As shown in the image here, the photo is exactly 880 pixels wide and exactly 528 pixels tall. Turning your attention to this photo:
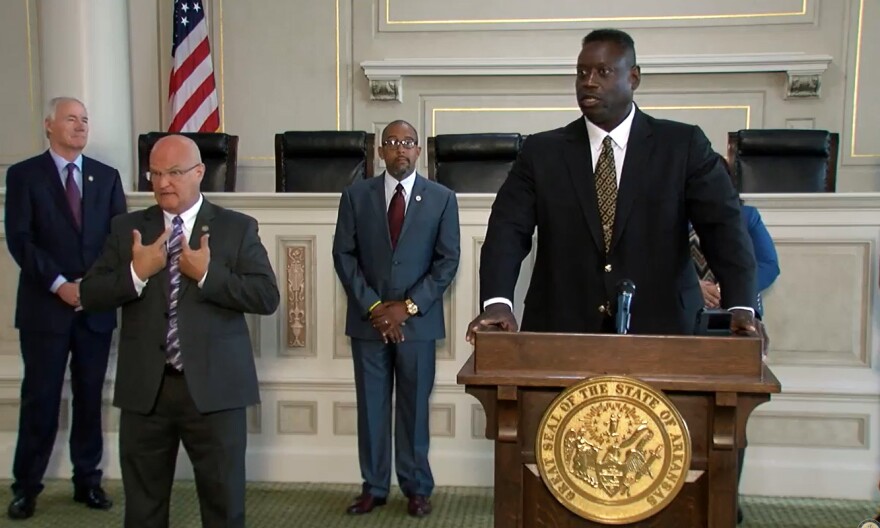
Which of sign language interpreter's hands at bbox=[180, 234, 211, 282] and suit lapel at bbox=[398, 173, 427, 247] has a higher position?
suit lapel at bbox=[398, 173, 427, 247]

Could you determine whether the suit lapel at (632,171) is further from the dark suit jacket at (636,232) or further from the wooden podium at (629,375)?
the wooden podium at (629,375)

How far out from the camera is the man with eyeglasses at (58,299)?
3141 millimetres

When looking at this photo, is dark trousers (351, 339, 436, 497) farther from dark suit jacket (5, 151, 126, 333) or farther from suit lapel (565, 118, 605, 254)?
suit lapel (565, 118, 605, 254)

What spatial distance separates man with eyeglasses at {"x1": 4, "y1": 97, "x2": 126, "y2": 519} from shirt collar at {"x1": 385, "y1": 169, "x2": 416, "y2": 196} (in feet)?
3.37

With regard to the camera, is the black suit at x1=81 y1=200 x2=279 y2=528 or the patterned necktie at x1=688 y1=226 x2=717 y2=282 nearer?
the black suit at x1=81 y1=200 x2=279 y2=528

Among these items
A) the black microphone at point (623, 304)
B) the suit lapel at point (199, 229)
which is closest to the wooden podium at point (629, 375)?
the black microphone at point (623, 304)

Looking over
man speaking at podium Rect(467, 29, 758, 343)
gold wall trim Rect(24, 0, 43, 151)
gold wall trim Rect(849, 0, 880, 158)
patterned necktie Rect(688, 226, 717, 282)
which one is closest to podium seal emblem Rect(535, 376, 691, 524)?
man speaking at podium Rect(467, 29, 758, 343)

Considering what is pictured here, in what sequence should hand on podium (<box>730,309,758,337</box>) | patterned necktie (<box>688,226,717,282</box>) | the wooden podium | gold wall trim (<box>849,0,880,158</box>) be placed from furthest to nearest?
gold wall trim (<box>849,0,880,158</box>), patterned necktie (<box>688,226,717,282</box>), hand on podium (<box>730,309,758,337</box>), the wooden podium

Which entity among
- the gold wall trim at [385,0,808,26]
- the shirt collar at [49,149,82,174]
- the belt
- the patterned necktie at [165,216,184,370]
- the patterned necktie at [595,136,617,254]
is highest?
the gold wall trim at [385,0,808,26]

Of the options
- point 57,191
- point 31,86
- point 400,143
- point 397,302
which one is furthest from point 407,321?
point 31,86

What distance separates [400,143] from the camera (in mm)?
3266

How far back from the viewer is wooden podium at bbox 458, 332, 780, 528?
151 centimetres

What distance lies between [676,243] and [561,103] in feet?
13.7

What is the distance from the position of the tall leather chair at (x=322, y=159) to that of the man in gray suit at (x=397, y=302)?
4.04ft
